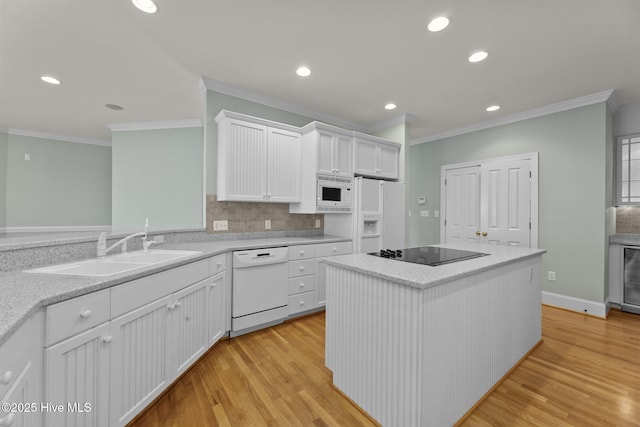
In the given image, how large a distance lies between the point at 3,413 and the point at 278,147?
2.77 m

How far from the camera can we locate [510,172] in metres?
3.81

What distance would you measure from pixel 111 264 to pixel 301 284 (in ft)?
5.69

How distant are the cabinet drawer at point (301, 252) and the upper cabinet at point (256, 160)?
65cm

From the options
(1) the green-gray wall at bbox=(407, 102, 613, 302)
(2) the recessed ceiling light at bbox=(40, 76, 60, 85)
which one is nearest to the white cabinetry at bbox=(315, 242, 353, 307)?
(1) the green-gray wall at bbox=(407, 102, 613, 302)

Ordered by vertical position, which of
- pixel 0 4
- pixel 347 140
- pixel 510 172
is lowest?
pixel 510 172

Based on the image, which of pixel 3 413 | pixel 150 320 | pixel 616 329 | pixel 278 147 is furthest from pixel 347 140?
pixel 616 329

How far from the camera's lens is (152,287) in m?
1.54

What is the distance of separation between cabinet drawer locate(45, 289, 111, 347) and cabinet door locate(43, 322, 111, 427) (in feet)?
0.10

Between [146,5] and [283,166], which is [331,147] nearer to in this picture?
[283,166]

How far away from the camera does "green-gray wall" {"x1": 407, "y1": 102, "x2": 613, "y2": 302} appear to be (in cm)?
311

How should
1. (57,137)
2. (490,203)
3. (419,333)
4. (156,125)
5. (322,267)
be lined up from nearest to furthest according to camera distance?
(419,333) < (322,267) < (490,203) < (156,125) < (57,137)

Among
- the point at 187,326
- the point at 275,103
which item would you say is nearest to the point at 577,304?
the point at 187,326

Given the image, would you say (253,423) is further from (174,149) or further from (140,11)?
(174,149)

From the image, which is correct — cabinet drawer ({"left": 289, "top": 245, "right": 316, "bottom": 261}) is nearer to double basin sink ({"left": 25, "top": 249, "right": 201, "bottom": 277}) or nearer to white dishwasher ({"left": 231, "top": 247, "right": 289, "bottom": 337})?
white dishwasher ({"left": 231, "top": 247, "right": 289, "bottom": 337})
